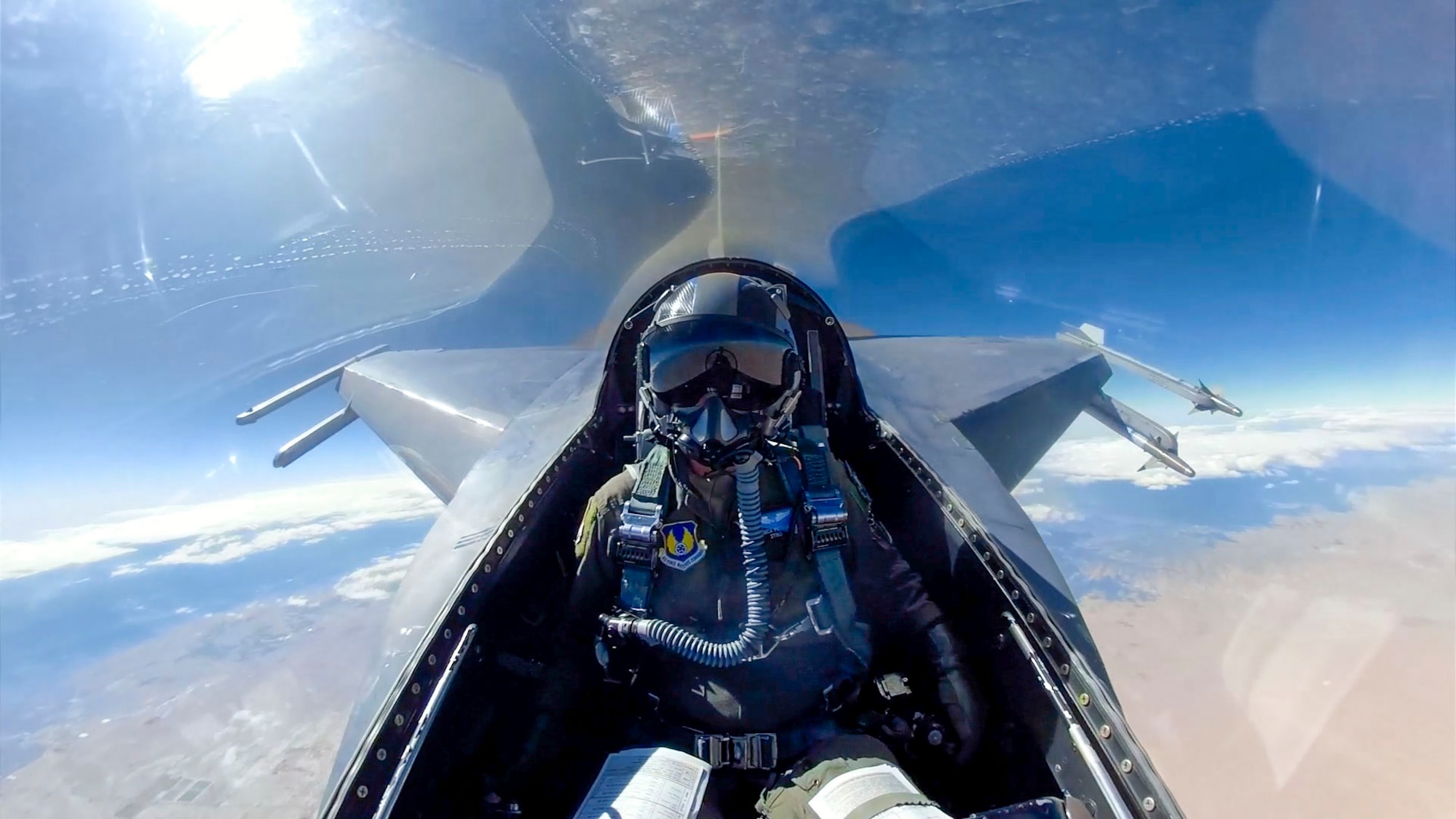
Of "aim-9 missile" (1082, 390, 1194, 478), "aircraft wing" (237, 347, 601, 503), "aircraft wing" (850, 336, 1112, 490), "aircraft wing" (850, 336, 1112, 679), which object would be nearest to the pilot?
"aircraft wing" (850, 336, 1112, 679)

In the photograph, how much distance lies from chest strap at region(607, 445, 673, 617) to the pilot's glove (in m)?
0.89

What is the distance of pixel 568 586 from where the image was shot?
2.16 m

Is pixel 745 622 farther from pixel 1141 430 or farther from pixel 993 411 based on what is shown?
pixel 1141 430

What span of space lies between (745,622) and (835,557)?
335mm

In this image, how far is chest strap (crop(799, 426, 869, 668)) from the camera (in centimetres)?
181

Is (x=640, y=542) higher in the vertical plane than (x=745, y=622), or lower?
higher

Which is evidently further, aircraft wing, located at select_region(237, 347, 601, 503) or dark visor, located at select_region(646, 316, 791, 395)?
aircraft wing, located at select_region(237, 347, 601, 503)

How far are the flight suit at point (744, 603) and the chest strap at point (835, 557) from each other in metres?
0.04

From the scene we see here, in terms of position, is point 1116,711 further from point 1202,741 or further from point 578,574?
point 1202,741

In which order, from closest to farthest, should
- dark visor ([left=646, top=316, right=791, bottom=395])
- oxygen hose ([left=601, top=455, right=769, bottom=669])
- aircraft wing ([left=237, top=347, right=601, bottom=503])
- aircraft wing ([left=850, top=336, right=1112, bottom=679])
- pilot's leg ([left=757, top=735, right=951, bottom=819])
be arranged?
1. pilot's leg ([left=757, top=735, right=951, bottom=819])
2. oxygen hose ([left=601, top=455, right=769, bottom=669])
3. dark visor ([left=646, top=316, right=791, bottom=395])
4. aircraft wing ([left=850, top=336, right=1112, bottom=679])
5. aircraft wing ([left=237, top=347, right=601, bottom=503])

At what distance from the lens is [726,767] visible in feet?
5.61

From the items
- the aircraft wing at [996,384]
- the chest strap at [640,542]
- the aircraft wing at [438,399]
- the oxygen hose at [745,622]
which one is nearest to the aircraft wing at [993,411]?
the aircraft wing at [996,384]

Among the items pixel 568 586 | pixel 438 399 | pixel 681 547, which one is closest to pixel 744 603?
pixel 681 547

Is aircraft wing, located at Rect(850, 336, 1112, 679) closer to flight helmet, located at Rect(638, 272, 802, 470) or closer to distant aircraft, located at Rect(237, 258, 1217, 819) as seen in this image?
distant aircraft, located at Rect(237, 258, 1217, 819)
